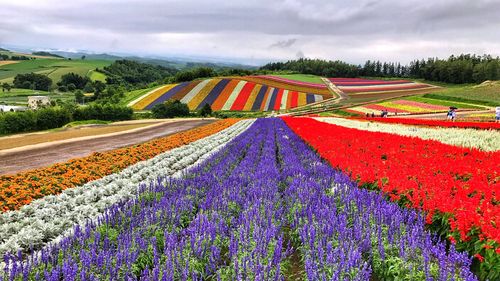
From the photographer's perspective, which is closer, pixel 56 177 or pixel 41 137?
pixel 56 177

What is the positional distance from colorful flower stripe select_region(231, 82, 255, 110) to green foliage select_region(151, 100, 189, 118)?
1282cm

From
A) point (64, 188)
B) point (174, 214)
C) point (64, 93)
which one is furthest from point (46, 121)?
point (64, 93)

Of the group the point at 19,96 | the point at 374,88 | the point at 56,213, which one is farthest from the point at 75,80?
the point at 56,213

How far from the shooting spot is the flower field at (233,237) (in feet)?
15.1

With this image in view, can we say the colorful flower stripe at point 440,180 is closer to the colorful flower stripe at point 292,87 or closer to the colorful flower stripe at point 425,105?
the colorful flower stripe at point 425,105

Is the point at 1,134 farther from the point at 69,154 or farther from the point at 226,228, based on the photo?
the point at 226,228

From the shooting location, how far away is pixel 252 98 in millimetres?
96875

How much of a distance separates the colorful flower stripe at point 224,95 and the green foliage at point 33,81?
11764 cm

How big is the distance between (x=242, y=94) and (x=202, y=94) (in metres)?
11.5

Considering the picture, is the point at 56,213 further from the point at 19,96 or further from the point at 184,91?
the point at 19,96

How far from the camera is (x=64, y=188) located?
38.0 feet

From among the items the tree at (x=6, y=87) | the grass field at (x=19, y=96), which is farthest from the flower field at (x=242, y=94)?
the tree at (x=6, y=87)

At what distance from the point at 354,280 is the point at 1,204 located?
9.19m

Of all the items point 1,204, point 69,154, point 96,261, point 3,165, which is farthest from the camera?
point 69,154
